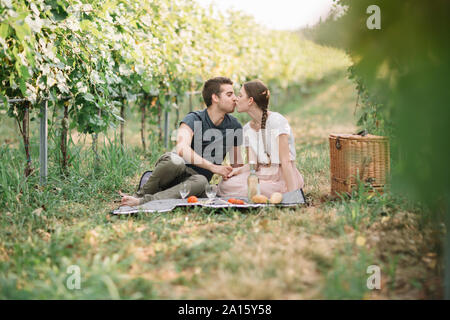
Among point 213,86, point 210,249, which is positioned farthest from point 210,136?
point 210,249

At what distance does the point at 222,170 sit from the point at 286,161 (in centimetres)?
59

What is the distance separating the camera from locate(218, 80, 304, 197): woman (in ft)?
13.6

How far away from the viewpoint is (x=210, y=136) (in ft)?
14.6

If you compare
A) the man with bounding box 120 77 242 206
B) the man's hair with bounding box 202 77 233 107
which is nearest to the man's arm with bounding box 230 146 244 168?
the man with bounding box 120 77 242 206

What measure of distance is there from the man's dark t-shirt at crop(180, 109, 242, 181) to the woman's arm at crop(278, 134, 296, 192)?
1.90 ft

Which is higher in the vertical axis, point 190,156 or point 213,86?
point 213,86

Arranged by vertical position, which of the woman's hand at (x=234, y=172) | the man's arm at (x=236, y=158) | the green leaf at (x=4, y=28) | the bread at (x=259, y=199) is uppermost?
the green leaf at (x=4, y=28)

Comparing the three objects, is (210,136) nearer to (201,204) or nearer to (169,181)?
(169,181)

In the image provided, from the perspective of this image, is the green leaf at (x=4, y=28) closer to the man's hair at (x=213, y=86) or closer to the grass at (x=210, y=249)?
the grass at (x=210, y=249)

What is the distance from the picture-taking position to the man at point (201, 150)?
13.8 ft

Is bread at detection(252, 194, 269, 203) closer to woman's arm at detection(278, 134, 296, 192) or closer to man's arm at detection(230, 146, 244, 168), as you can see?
woman's arm at detection(278, 134, 296, 192)

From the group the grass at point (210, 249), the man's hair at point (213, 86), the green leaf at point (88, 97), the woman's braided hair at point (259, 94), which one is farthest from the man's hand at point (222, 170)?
the green leaf at point (88, 97)

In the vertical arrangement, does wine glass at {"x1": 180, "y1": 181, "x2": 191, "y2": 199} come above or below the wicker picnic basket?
below

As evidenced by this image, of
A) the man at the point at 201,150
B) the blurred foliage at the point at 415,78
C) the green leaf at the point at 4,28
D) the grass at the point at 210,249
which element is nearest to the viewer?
the blurred foliage at the point at 415,78
